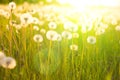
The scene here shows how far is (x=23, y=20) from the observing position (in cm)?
291

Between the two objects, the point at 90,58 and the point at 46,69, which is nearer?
the point at 46,69

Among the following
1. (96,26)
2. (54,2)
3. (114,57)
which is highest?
(96,26)

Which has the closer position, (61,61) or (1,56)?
(1,56)

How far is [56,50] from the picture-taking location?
3441 millimetres

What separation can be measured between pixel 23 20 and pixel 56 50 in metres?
0.66

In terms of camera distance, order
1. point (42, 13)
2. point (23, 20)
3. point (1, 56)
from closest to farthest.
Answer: point (1, 56), point (23, 20), point (42, 13)

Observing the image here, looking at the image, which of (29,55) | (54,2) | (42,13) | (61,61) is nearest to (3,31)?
(29,55)

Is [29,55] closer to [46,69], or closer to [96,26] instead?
[46,69]

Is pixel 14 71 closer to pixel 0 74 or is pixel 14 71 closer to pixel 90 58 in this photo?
pixel 0 74

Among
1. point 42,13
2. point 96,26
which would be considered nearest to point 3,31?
point 96,26

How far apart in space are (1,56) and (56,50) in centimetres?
134

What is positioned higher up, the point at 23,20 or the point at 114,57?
the point at 23,20

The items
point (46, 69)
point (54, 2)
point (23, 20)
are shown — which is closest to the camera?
point (46, 69)

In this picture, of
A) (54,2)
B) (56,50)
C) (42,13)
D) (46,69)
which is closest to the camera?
(46,69)
